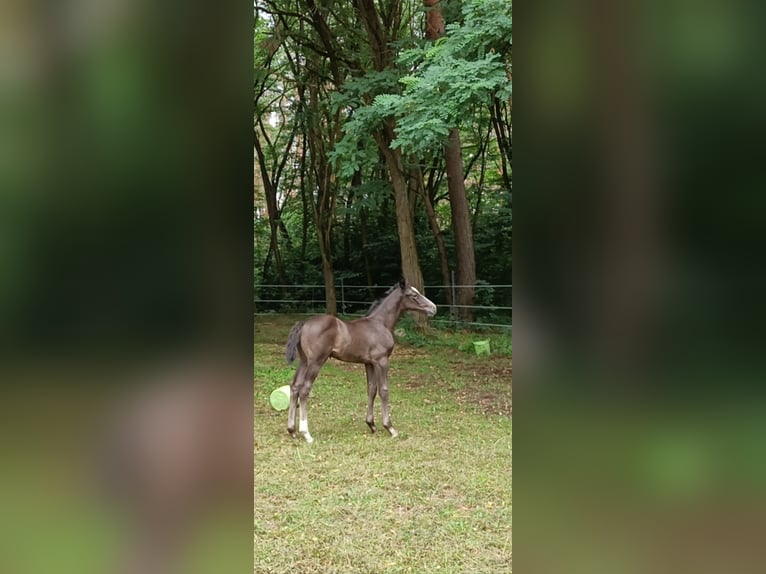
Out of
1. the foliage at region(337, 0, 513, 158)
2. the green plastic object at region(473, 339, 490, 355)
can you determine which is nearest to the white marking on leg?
the foliage at region(337, 0, 513, 158)

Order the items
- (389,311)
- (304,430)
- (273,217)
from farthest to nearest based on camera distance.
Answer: (273,217) < (389,311) < (304,430)

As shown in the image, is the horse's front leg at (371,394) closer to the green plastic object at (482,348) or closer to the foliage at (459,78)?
the foliage at (459,78)

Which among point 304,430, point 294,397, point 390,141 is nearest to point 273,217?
point 390,141

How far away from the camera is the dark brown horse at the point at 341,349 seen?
5723mm

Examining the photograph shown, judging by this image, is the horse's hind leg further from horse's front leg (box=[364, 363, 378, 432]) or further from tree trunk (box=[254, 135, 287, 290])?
tree trunk (box=[254, 135, 287, 290])

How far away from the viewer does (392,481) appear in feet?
14.9

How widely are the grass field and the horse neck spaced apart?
105cm

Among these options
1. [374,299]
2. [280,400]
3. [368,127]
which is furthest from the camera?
[374,299]

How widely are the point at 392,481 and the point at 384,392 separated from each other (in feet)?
4.39
